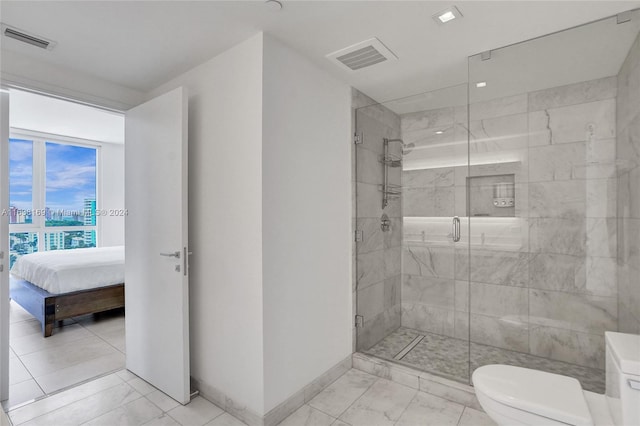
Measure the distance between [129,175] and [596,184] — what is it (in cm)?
341

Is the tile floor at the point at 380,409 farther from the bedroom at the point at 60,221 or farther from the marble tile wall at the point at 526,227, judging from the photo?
the bedroom at the point at 60,221

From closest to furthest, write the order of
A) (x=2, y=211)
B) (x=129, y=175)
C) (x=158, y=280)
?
(x=2, y=211)
(x=158, y=280)
(x=129, y=175)

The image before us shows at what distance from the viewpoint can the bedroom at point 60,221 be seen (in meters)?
2.79

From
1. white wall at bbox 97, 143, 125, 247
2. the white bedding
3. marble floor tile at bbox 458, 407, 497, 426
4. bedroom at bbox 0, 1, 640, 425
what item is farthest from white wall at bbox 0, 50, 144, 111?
white wall at bbox 97, 143, 125, 247

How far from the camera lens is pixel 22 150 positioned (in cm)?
520

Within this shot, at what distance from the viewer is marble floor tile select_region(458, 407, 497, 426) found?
1.95 m

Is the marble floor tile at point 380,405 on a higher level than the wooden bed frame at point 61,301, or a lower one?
lower

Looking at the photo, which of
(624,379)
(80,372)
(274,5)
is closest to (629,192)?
(624,379)

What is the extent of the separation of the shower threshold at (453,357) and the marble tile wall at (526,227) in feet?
0.22

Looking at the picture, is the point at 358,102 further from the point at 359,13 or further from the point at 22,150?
the point at 22,150

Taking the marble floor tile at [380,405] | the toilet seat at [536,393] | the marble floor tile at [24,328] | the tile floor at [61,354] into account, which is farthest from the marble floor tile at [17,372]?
the toilet seat at [536,393]

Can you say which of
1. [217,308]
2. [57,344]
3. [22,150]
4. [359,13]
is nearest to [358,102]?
[359,13]

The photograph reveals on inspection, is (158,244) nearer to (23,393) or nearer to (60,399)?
(60,399)

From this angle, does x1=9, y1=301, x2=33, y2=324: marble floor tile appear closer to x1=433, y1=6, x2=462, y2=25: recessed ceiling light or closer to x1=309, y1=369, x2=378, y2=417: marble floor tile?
x1=309, y1=369, x2=378, y2=417: marble floor tile
